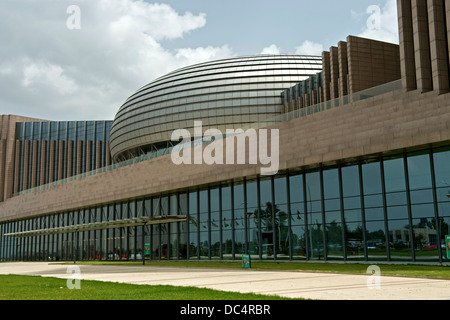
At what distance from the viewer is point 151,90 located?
199 feet

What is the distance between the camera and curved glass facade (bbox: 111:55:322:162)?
53.3 meters

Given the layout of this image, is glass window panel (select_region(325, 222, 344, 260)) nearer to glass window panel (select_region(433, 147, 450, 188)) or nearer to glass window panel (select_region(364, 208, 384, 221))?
glass window panel (select_region(364, 208, 384, 221))

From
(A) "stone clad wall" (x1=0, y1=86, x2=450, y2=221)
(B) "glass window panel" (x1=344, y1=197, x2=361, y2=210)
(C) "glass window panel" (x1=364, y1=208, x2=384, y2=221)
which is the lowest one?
(C) "glass window panel" (x1=364, y1=208, x2=384, y2=221)

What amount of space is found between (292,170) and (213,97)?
69.0ft

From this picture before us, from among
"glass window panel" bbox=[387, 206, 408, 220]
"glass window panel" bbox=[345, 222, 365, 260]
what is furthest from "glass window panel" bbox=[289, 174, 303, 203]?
"glass window panel" bbox=[387, 206, 408, 220]

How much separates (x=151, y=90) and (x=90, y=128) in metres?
40.3

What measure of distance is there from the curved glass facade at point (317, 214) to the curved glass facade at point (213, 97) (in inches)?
385

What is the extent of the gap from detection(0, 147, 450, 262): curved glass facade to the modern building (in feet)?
0.27

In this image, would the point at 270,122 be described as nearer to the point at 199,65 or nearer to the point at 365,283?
the point at 365,283

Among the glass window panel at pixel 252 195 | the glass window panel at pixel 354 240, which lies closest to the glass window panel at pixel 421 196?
the glass window panel at pixel 354 240

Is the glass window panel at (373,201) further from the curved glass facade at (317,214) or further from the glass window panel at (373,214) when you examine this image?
the glass window panel at (373,214)

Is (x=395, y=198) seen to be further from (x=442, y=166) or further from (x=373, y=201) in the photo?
(x=442, y=166)

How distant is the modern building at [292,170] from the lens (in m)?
28.7

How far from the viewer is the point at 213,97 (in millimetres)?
54625
